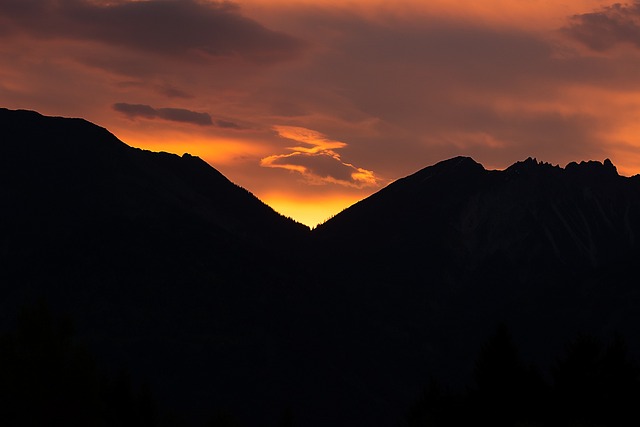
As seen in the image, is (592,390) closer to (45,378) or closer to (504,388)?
(504,388)

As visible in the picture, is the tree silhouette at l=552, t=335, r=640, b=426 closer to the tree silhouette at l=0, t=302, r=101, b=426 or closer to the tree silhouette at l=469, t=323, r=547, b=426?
the tree silhouette at l=469, t=323, r=547, b=426

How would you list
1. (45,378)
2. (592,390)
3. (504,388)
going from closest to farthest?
1. (45,378)
2. (592,390)
3. (504,388)

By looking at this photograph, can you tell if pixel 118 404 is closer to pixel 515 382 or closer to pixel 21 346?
pixel 21 346

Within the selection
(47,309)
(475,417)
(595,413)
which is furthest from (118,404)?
(595,413)

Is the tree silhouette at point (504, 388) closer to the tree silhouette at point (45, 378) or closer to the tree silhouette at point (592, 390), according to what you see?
the tree silhouette at point (592, 390)

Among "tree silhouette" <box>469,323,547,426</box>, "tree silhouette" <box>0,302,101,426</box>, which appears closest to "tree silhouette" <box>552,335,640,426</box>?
"tree silhouette" <box>469,323,547,426</box>

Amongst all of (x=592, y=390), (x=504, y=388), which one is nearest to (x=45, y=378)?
(x=504, y=388)

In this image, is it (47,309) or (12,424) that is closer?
(12,424)

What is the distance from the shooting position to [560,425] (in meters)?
74.8

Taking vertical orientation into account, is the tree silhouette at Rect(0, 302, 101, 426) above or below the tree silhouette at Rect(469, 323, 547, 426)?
below

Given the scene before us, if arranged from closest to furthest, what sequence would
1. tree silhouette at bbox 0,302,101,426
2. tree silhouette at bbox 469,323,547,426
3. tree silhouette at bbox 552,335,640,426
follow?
tree silhouette at bbox 0,302,101,426 → tree silhouette at bbox 552,335,640,426 → tree silhouette at bbox 469,323,547,426

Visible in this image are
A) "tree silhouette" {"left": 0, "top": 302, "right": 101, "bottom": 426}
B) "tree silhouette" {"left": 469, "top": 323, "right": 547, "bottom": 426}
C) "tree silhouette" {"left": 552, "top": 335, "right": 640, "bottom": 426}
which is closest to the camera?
"tree silhouette" {"left": 0, "top": 302, "right": 101, "bottom": 426}

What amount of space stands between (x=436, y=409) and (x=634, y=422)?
21.7 m

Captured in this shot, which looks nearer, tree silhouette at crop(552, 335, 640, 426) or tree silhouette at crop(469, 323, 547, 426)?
tree silhouette at crop(552, 335, 640, 426)
